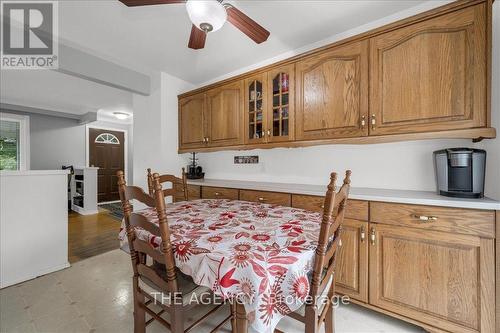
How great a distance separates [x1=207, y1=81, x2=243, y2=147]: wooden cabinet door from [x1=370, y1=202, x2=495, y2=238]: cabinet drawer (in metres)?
1.63

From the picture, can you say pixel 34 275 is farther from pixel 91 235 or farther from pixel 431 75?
pixel 431 75

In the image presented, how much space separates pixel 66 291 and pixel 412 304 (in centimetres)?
279

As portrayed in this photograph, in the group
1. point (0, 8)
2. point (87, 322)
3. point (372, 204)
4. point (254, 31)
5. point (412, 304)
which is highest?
point (0, 8)

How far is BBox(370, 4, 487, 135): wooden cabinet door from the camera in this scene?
54.9 inches

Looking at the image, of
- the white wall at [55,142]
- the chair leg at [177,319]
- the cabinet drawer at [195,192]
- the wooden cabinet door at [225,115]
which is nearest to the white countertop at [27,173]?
the cabinet drawer at [195,192]

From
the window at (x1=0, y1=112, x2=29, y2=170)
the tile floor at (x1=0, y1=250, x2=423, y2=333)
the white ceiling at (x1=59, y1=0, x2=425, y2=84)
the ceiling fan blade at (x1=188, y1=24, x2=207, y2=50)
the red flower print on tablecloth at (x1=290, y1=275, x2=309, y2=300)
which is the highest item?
the white ceiling at (x1=59, y1=0, x2=425, y2=84)

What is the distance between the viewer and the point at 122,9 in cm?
183

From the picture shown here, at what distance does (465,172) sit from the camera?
1.43 metres

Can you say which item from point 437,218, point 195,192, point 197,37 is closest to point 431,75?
point 437,218

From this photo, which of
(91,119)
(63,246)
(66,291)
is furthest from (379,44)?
(91,119)

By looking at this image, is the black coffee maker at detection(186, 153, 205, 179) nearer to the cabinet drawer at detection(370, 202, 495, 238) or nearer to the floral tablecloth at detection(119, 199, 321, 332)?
the floral tablecloth at detection(119, 199, 321, 332)

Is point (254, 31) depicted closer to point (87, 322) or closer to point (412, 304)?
point (412, 304)

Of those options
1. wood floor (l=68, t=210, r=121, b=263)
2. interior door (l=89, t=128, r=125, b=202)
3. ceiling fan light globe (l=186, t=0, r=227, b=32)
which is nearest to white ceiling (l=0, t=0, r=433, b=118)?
ceiling fan light globe (l=186, t=0, r=227, b=32)

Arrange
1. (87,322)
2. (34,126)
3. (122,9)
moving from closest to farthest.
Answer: (87,322), (122,9), (34,126)
